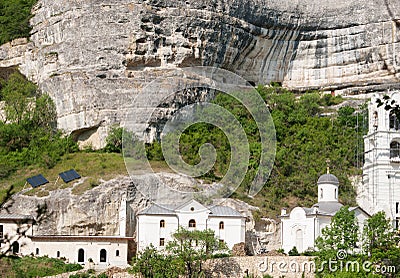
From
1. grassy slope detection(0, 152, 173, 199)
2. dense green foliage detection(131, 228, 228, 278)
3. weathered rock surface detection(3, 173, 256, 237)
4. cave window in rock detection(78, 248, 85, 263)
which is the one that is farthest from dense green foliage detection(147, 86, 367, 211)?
cave window in rock detection(78, 248, 85, 263)

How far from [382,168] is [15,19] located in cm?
3013

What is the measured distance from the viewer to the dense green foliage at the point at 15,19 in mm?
64562

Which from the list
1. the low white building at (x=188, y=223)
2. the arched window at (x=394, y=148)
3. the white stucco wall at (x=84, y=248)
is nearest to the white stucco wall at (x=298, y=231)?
the low white building at (x=188, y=223)

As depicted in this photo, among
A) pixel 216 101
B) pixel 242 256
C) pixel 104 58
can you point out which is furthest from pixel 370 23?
pixel 242 256

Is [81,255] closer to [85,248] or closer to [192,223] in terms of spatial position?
[85,248]

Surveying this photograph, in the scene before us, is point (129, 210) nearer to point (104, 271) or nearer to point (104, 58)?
point (104, 271)

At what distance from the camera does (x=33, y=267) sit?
40938 mm

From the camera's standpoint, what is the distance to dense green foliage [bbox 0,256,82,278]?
39.7 meters

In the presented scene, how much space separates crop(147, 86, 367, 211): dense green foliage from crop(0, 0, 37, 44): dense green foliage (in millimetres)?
15992

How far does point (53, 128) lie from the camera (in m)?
56.4

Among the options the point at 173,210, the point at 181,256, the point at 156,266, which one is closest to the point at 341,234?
the point at 181,256

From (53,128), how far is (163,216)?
1468 cm

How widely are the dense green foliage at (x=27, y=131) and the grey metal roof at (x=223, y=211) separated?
10146mm

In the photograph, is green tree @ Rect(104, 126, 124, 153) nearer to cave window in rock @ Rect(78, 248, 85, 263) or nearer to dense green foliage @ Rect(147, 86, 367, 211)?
dense green foliage @ Rect(147, 86, 367, 211)
